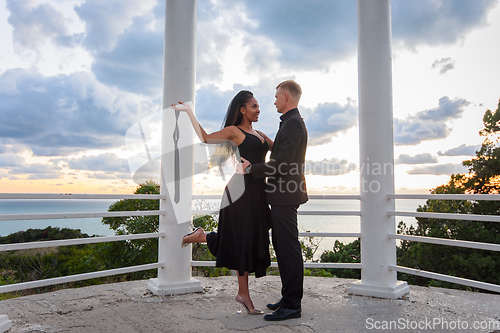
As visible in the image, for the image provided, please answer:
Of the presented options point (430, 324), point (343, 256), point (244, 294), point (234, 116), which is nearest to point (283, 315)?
point (244, 294)

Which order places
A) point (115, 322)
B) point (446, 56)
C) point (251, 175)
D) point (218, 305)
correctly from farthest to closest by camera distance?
point (446, 56)
point (218, 305)
point (251, 175)
point (115, 322)

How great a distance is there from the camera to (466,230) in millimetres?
9000

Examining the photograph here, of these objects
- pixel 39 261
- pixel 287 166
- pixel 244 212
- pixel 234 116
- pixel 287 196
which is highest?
pixel 234 116

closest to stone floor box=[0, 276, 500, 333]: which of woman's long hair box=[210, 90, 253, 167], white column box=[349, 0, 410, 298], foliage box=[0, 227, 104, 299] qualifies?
white column box=[349, 0, 410, 298]

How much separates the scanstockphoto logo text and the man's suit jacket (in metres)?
1.01

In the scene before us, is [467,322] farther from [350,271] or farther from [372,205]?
[350,271]

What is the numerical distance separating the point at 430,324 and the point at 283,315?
3.43ft

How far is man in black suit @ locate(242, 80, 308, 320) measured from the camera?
7.43 feet

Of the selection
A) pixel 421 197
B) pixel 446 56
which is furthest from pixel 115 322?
pixel 446 56

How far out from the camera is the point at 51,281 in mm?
2303

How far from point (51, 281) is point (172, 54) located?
220cm

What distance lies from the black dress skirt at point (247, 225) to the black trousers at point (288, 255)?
0.15 m

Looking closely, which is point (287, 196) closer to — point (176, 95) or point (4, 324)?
point (176, 95)

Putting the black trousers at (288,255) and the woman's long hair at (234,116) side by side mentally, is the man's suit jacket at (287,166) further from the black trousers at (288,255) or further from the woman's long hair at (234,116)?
the woman's long hair at (234,116)
